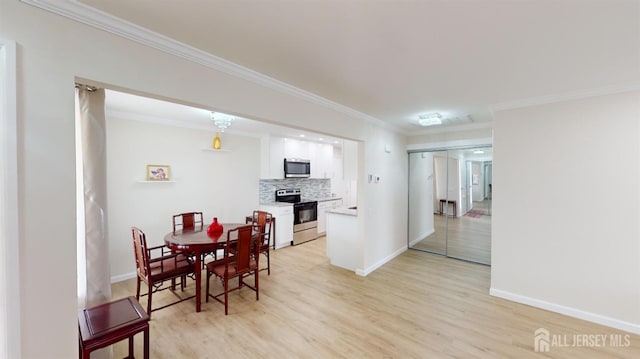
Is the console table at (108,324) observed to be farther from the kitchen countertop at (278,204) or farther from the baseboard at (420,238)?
the baseboard at (420,238)

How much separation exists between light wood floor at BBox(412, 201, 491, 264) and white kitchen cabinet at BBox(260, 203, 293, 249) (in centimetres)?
279

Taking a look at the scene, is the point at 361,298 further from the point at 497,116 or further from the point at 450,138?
the point at 450,138

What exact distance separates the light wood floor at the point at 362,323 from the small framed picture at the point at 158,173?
1.60 meters

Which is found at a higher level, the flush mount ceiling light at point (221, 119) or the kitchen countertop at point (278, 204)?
the flush mount ceiling light at point (221, 119)

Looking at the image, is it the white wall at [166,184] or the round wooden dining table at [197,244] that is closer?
the round wooden dining table at [197,244]

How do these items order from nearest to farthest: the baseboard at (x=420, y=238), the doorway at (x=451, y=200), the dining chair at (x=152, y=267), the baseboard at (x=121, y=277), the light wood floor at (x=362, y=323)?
the light wood floor at (x=362, y=323), the dining chair at (x=152, y=267), the baseboard at (x=121, y=277), the doorway at (x=451, y=200), the baseboard at (x=420, y=238)

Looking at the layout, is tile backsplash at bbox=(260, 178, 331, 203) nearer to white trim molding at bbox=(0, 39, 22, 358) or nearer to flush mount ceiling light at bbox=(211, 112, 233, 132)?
flush mount ceiling light at bbox=(211, 112, 233, 132)

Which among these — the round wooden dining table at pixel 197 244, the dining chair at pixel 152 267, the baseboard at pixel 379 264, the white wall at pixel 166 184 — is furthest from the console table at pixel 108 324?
the baseboard at pixel 379 264

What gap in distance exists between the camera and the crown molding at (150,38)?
1394 millimetres

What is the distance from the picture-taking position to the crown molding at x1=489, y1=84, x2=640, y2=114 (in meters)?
2.65

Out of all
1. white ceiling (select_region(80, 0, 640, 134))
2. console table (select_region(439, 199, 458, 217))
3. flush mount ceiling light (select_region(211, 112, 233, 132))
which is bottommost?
console table (select_region(439, 199, 458, 217))

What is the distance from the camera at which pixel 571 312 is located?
9.61ft

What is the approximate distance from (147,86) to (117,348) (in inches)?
95.2

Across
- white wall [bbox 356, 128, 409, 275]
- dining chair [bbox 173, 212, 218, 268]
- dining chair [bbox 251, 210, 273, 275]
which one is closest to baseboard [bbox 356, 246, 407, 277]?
white wall [bbox 356, 128, 409, 275]
